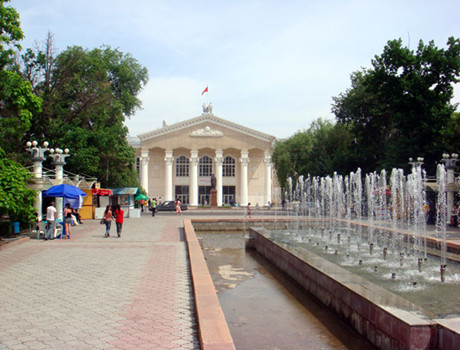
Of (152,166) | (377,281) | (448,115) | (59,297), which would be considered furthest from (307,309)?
(152,166)

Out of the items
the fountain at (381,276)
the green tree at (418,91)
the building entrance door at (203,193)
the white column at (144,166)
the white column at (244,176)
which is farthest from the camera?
the building entrance door at (203,193)

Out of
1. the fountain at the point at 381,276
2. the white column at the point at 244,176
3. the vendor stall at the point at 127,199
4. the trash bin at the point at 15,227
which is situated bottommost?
the fountain at the point at 381,276

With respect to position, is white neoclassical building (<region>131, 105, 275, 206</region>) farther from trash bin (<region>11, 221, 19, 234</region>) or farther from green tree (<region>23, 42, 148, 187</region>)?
trash bin (<region>11, 221, 19, 234</region>)

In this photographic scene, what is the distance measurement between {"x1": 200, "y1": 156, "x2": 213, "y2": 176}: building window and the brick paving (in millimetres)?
46551

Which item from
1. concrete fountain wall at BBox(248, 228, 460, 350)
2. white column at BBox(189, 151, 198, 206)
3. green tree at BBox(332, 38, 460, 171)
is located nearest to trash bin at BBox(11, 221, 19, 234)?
concrete fountain wall at BBox(248, 228, 460, 350)

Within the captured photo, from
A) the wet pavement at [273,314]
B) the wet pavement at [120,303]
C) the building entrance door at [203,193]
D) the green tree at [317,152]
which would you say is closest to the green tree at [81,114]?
the wet pavement at [120,303]

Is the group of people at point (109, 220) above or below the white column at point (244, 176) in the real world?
below

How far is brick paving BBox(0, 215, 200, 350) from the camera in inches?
209

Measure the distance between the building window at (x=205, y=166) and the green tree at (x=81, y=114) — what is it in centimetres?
2522

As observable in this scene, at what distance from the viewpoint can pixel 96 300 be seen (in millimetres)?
7066

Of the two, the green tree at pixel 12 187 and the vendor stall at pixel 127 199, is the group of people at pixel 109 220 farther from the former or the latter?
the vendor stall at pixel 127 199

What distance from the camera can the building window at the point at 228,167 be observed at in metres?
59.9

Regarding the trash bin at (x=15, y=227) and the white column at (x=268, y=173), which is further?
the white column at (x=268, y=173)

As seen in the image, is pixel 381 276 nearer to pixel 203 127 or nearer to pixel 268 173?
pixel 203 127
